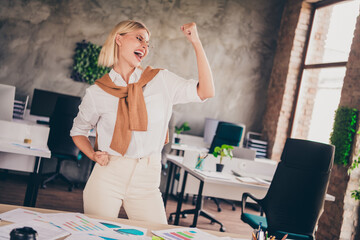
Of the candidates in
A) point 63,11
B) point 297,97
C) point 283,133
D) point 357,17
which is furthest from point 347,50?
point 63,11

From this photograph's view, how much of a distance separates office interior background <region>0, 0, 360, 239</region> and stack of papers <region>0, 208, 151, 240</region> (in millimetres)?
4426

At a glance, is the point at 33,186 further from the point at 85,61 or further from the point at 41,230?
the point at 85,61

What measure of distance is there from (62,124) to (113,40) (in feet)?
10.4

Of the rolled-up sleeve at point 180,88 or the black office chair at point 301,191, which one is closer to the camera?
the rolled-up sleeve at point 180,88

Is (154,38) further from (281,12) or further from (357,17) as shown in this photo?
(357,17)

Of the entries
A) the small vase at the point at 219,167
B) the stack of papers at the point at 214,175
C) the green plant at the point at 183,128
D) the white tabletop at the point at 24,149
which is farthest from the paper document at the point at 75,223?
the green plant at the point at 183,128

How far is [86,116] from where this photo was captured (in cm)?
162

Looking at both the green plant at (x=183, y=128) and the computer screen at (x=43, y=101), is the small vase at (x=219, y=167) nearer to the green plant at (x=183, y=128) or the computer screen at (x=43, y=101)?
the green plant at (x=183, y=128)

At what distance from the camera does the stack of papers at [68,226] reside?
1148 mm

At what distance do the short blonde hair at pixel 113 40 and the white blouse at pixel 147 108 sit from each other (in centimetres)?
7

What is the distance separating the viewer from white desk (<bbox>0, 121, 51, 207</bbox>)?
2.71m

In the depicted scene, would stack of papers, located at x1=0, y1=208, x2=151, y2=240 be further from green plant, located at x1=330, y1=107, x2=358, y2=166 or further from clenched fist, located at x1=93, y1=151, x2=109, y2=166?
green plant, located at x1=330, y1=107, x2=358, y2=166

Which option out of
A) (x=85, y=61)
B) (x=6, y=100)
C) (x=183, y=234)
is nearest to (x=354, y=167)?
(x=183, y=234)

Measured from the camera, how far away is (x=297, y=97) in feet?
20.7
